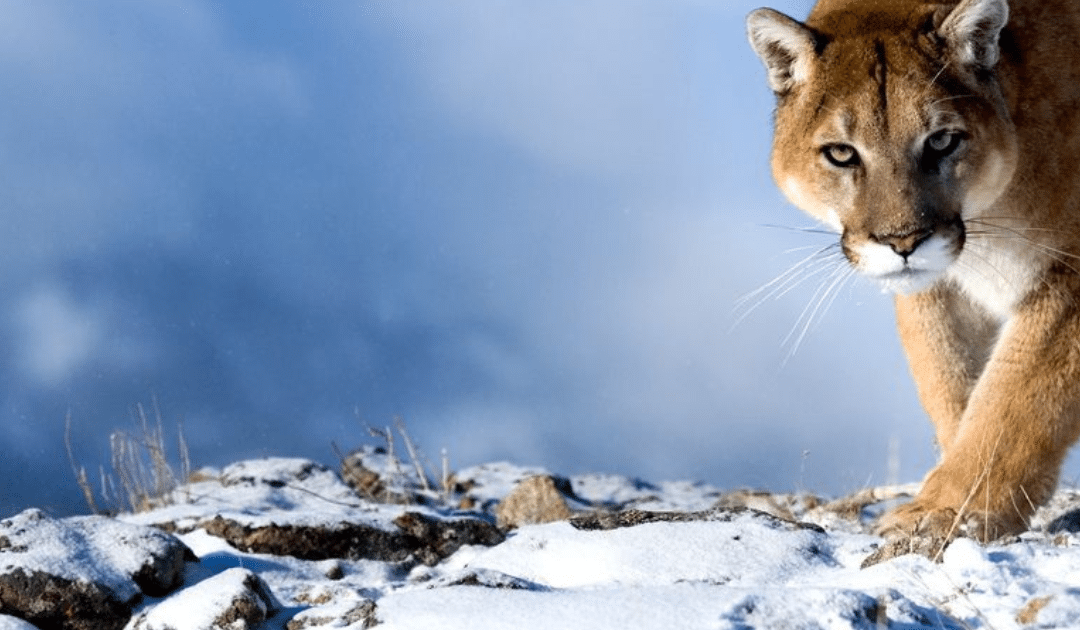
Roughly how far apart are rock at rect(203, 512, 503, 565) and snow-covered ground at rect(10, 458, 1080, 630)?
0.05m

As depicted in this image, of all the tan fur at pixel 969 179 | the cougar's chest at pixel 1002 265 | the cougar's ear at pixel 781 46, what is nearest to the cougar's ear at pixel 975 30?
the tan fur at pixel 969 179

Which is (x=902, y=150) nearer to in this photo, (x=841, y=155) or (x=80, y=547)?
(x=841, y=155)

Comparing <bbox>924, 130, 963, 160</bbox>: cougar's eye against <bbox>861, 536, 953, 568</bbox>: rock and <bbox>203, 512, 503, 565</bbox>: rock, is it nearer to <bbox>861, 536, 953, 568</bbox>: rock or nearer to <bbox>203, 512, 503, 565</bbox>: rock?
<bbox>861, 536, 953, 568</bbox>: rock

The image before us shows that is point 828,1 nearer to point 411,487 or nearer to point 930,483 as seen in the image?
point 930,483

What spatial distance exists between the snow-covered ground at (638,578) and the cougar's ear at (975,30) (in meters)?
2.14

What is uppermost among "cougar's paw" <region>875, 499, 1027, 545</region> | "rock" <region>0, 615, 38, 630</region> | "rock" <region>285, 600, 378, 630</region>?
"rock" <region>0, 615, 38, 630</region>

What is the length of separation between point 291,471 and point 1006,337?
18.6 ft

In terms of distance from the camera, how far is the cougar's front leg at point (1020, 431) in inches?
249

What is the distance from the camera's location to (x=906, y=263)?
19.7 feet

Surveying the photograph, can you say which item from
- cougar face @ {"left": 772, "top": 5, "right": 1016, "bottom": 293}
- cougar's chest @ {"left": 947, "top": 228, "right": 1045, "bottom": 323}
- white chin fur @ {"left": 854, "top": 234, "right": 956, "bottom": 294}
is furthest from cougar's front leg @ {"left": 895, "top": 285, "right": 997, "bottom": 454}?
white chin fur @ {"left": 854, "top": 234, "right": 956, "bottom": 294}

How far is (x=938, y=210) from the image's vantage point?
605 centimetres

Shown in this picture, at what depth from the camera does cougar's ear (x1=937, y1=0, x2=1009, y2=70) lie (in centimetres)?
621

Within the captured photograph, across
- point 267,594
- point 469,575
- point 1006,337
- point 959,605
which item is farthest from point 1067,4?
point 267,594

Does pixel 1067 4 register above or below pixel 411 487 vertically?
above
